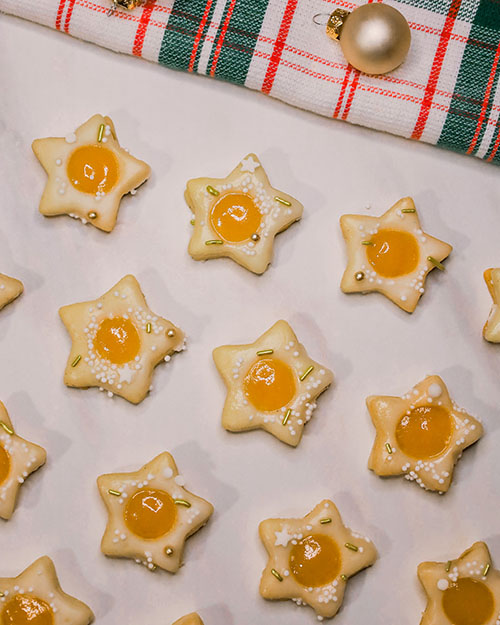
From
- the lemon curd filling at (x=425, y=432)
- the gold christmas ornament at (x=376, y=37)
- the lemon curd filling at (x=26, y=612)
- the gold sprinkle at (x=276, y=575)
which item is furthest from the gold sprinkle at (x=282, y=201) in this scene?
the lemon curd filling at (x=26, y=612)

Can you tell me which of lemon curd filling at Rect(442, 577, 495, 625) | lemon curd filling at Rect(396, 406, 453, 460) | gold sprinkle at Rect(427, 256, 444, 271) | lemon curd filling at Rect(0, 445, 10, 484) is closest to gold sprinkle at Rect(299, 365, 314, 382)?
lemon curd filling at Rect(396, 406, 453, 460)

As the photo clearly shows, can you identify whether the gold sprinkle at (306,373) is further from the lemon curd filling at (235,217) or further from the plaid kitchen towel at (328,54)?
the plaid kitchen towel at (328,54)

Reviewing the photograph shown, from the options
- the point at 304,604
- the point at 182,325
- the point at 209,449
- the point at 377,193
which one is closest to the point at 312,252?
the point at 377,193

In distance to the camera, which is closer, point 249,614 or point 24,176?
point 249,614

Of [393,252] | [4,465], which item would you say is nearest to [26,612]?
[4,465]

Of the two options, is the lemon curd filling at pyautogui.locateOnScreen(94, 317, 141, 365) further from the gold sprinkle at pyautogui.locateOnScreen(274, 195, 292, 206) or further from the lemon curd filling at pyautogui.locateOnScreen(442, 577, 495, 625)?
the lemon curd filling at pyautogui.locateOnScreen(442, 577, 495, 625)

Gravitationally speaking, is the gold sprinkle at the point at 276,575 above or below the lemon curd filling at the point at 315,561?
below

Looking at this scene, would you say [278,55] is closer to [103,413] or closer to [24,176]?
[24,176]
